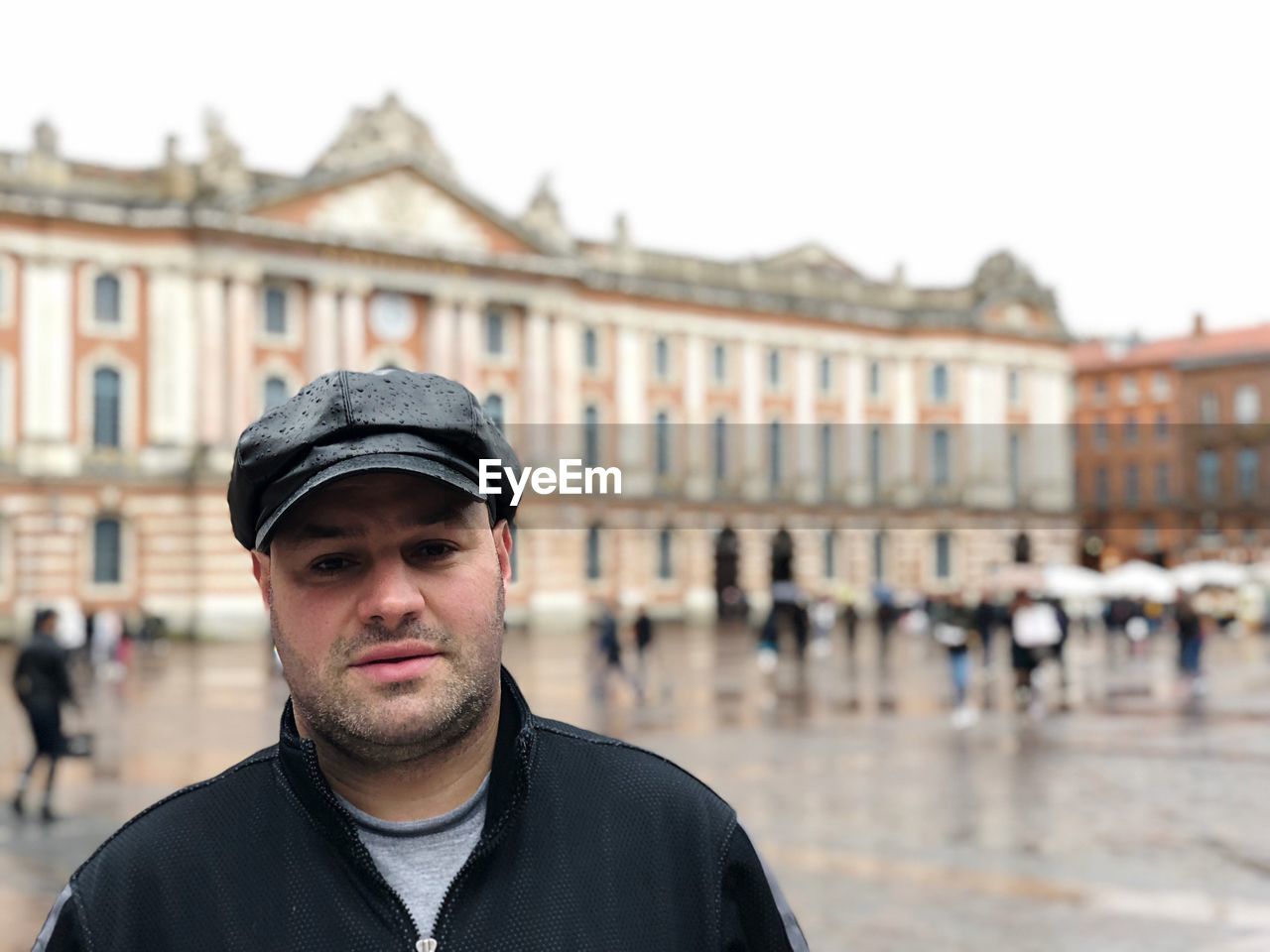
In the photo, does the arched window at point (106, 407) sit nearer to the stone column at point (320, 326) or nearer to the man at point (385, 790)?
the stone column at point (320, 326)

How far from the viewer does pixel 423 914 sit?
220 centimetres

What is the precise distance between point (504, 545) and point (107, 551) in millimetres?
43077

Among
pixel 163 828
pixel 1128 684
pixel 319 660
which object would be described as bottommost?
pixel 1128 684

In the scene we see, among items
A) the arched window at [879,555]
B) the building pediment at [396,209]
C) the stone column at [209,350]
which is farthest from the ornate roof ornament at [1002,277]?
the stone column at [209,350]

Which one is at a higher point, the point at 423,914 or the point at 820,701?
the point at 423,914

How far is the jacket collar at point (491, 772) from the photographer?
7.33ft

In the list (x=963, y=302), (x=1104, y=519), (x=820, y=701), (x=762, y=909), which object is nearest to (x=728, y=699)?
(x=820, y=701)

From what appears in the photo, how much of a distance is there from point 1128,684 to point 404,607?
25.7 m

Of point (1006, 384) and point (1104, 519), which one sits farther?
point (1104, 519)

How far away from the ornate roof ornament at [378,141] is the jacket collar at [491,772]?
44.6 m

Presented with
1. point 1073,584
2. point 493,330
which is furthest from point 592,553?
point 1073,584

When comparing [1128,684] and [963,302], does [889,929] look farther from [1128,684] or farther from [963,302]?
[963,302]

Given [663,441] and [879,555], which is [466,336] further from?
[879,555]

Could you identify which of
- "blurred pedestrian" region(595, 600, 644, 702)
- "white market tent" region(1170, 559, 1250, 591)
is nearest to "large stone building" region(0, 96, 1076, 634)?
"white market tent" region(1170, 559, 1250, 591)
